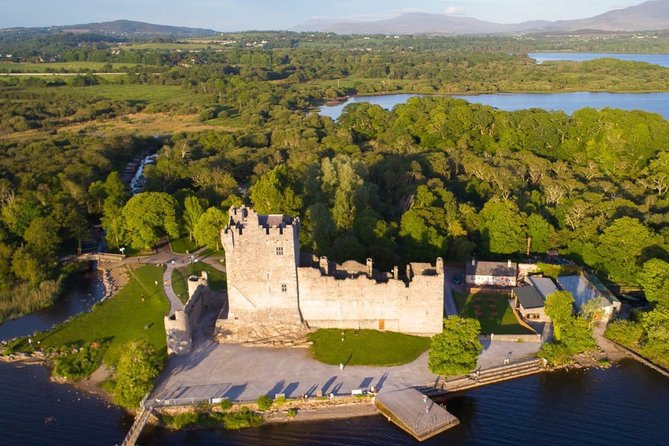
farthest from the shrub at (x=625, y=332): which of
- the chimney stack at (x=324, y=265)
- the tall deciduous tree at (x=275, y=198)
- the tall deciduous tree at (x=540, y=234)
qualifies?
the tall deciduous tree at (x=275, y=198)

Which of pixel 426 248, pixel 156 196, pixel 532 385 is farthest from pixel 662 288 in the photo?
pixel 156 196

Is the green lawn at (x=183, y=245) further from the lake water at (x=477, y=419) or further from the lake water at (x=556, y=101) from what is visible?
the lake water at (x=556, y=101)

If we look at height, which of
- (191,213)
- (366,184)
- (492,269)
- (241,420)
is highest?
(366,184)

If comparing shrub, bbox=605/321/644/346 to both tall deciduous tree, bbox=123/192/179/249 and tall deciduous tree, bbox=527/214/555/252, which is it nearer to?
tall deciduous tree, bbox=527/214/555/252

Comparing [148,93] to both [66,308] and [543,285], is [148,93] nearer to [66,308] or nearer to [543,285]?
[66,308]

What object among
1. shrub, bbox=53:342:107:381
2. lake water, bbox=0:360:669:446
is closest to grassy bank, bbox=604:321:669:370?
lake water, bbox=0:360:669:446

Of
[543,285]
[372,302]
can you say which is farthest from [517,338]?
[372,302]

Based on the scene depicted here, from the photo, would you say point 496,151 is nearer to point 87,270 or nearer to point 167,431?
point 87,270
